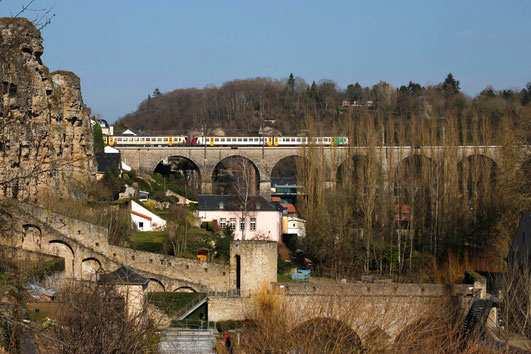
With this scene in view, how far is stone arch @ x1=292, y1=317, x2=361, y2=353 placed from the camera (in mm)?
17156

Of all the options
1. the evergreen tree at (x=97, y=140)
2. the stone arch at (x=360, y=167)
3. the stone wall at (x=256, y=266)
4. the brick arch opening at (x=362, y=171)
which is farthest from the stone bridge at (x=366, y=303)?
the evergreen tree at (x=97, y=140)

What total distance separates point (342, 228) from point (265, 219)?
227 inches

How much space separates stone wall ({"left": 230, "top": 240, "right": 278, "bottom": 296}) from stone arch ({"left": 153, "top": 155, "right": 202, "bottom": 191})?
3227 centimetres

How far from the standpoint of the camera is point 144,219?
3762 centimetres

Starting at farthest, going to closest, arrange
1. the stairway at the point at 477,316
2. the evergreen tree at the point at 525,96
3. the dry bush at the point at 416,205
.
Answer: the evergreen tree at the point at 525,96, the dry bush at the point at 416,205, the stairway at the point at 477,316

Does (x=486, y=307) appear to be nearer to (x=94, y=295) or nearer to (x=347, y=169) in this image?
(x=94, y=295)

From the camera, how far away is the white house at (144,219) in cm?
3725

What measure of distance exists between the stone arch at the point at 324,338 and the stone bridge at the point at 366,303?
26.7 inches

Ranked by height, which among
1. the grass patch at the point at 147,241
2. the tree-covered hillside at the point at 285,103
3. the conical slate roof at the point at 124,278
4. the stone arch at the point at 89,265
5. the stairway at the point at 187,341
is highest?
the tree-covered hillside at the point at 285,103

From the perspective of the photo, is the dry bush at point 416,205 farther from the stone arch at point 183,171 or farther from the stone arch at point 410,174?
the stone arch at point 183,171

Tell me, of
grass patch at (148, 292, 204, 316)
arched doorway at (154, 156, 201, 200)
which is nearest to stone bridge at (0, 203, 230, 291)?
grass patch at (148, 292, 204, 316)

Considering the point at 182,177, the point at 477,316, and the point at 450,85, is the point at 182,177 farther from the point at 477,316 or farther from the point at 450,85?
the point at 450,85

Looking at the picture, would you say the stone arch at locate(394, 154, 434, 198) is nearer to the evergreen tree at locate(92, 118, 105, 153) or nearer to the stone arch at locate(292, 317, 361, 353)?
the evergreen tree at locate(92, 118, 105, 153)

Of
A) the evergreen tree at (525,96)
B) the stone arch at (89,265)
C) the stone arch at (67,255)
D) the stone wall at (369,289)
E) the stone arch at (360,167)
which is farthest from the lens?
the evergreen tree at (525,96)
